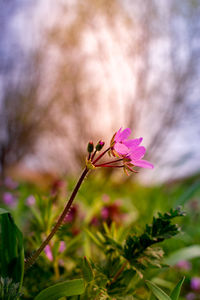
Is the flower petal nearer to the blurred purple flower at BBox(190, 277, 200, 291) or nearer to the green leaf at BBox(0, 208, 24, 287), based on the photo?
the green leaf at BBox(0, 208, 24, 287)

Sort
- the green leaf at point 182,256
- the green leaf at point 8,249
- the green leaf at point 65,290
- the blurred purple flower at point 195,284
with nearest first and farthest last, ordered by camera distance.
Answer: the green leaf at point 65,290 → the green leaf at point 8,249 → the green leaf at point 182,256 → the blurred purple flower at point 195,284

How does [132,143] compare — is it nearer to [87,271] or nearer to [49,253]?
[87,271]

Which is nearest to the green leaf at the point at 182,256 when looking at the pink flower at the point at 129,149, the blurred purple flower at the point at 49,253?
the blurred purple flower at the point at 49,253

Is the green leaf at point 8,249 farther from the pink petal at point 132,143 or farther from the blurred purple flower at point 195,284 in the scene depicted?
the blurred purple flower at point 195,284

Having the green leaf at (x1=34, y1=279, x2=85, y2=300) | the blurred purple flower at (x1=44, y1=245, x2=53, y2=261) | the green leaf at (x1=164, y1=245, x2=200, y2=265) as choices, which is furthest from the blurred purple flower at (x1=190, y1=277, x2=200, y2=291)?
the green leaf at (x1=34, y1=279, x2=85, y2=300)


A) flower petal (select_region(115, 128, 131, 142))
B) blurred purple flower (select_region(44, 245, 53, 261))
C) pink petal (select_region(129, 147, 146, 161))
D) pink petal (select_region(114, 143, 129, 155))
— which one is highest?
flower petal (select_region(115, 128, 131, 142))
